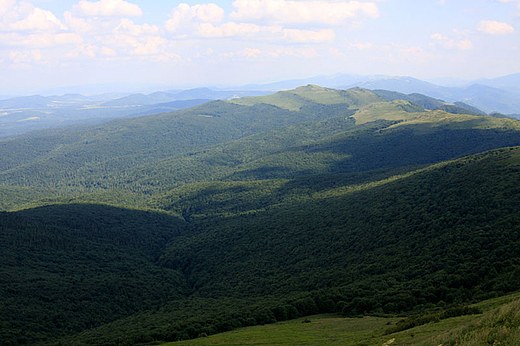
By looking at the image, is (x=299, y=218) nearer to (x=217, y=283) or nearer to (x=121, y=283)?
(x=217, y=283)

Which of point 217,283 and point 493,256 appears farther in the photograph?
point 217,283

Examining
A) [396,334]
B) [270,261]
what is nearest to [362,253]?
[270,261]

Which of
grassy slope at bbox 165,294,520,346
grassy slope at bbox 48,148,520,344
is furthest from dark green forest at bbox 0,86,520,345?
grassy slope at bbox 165,294,520,346

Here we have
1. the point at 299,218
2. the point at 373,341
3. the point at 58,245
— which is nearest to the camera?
the point at 373,341

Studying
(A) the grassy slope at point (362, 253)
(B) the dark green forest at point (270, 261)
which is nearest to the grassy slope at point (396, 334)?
(B) the dark green forest at point (270, 261)

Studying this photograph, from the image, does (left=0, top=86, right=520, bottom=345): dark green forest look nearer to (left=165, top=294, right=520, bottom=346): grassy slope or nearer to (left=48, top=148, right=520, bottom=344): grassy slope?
(left=48, top=148, right=520, bottom=344): grassy slope

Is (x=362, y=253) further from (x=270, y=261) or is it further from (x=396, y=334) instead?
(x=396, y=334)

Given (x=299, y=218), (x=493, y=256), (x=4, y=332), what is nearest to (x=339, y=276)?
(x=493, y=256)

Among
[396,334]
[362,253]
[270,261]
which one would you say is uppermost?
[396,334]
